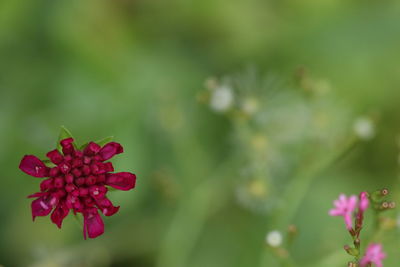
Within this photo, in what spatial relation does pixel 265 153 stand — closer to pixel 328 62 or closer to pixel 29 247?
pixel 328 62

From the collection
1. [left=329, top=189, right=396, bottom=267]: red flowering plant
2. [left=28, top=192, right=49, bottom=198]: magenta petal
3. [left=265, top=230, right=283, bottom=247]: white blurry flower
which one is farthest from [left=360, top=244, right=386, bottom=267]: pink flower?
[left=28, top=192, right=49, bottom=198]: magenta petal

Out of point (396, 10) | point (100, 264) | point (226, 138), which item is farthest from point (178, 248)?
point (396, 10)

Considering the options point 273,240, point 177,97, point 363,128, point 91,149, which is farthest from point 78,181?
point 177,97

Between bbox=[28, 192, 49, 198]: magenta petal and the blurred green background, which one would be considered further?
the blurred green background

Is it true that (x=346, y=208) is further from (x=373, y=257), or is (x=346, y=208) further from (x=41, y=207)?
(x=41, y=207)

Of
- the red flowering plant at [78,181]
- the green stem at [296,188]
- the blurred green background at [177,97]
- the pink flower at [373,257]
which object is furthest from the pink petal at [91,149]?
the blurred green background at [177,97]

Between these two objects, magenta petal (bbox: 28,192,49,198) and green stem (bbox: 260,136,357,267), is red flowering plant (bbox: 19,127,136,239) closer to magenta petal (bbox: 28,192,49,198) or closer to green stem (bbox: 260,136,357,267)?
magenta petal (bbox: 28,192,49,198)
